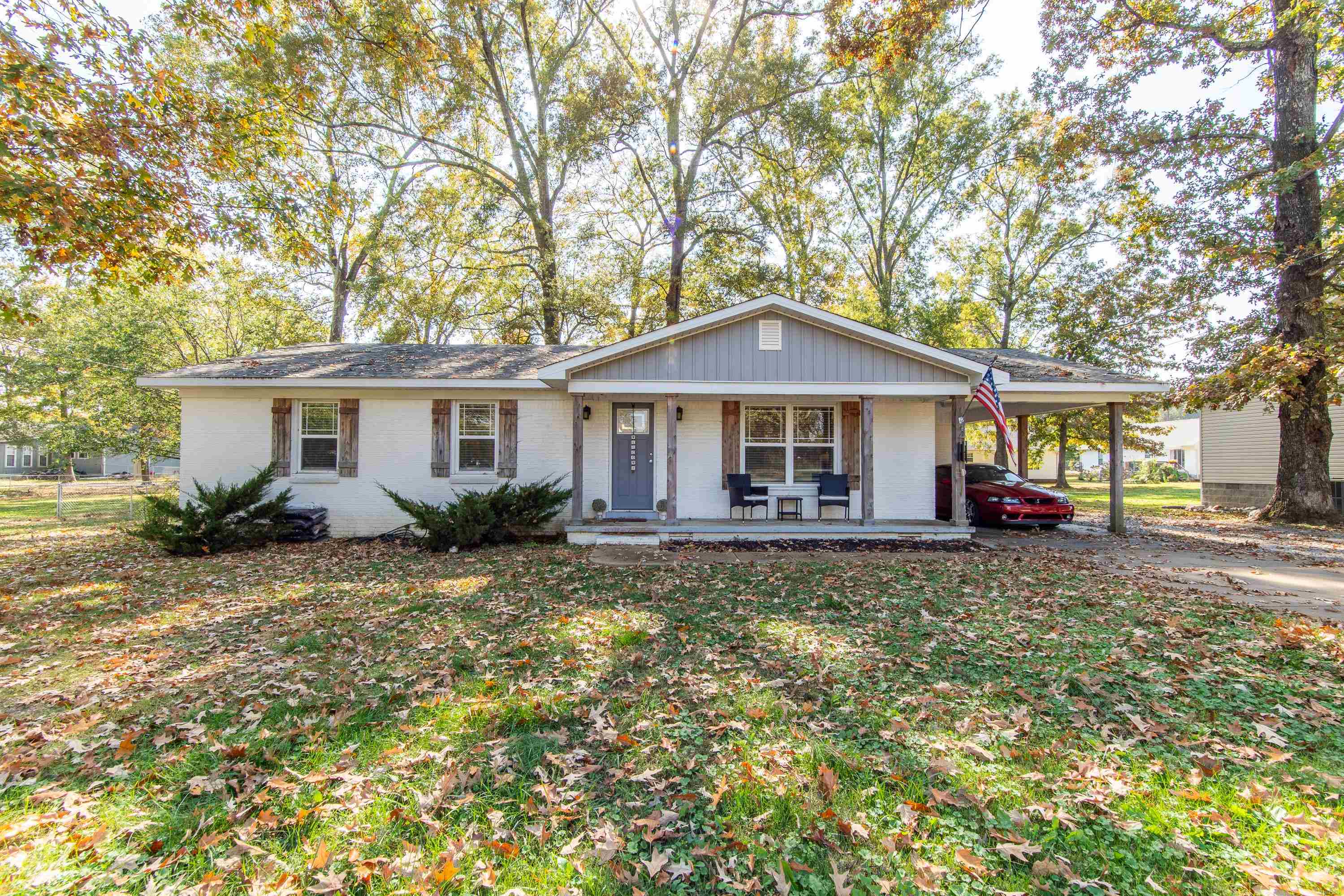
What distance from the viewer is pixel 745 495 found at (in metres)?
11.3

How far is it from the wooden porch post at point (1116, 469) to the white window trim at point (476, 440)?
12.2m

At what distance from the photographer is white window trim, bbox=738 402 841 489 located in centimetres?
1200

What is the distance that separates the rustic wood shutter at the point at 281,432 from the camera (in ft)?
37.1

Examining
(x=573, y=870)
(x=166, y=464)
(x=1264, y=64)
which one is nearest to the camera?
(x=573, y=870)

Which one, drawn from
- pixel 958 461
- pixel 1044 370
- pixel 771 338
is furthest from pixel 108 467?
pixel 1044 370

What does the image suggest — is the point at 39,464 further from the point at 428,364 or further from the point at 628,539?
the point at 628,539

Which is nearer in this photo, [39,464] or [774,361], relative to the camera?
[774,361]

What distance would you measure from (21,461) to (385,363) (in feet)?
155

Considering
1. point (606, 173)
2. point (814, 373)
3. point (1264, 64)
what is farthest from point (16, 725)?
point (1264, 64)

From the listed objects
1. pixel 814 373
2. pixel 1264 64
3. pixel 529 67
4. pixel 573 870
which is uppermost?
pixel 529 67

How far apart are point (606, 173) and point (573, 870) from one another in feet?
72.8

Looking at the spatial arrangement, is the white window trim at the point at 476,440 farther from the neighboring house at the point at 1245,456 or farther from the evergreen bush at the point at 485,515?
the neighboring house at the point at 1245,456

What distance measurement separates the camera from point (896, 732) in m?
3.44

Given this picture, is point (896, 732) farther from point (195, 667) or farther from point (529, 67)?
point (529, 67)
